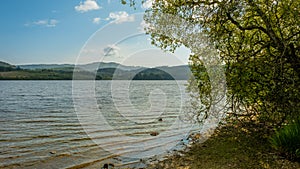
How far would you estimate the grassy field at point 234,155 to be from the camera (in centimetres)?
727

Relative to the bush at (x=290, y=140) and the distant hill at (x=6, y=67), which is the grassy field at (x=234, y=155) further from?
the distant hill at (x=6, y=67)

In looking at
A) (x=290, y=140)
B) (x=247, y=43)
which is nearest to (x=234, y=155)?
(x=290, y=140)

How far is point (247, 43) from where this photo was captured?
8.62 meters

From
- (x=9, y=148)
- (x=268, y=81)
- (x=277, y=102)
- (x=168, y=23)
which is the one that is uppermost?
(x=168, y=23)

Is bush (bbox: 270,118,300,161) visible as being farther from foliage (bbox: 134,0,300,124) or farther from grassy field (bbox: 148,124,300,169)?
foliage (bbox: 134,0,300,124)

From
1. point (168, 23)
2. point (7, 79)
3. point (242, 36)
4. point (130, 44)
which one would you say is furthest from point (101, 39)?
point (7, 79)

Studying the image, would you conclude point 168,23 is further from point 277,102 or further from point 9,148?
point 9,148

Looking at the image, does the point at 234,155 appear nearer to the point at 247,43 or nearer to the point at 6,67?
the point at 247,43

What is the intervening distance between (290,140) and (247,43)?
3304 millimetres

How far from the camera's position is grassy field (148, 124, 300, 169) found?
7.27 meters

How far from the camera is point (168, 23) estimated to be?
31.3ft

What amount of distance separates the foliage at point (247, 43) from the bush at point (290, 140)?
1.26 feet

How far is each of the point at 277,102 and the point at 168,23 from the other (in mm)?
4567

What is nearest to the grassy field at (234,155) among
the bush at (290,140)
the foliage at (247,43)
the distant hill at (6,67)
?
the bush at (290,140)
